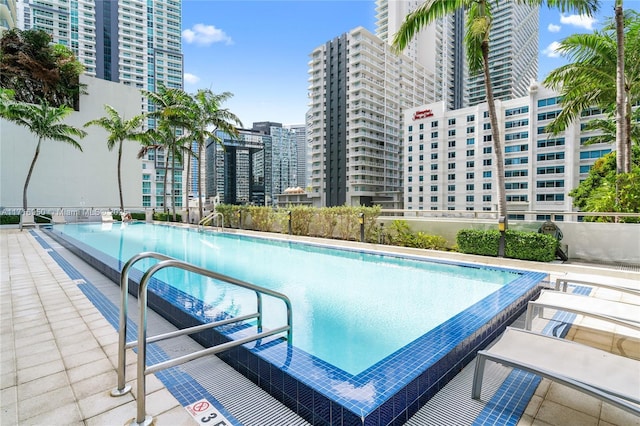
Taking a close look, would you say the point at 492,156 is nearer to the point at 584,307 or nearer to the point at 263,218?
the point at 263,218

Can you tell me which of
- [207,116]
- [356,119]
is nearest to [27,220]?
[207,116]

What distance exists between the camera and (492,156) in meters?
50.2

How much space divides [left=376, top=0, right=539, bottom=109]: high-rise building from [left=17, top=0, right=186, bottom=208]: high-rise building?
171ft

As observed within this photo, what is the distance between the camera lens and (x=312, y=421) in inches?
82.6

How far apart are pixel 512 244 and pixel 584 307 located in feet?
14.4

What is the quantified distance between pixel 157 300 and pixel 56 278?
3083mm

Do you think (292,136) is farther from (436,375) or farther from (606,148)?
(436,375)

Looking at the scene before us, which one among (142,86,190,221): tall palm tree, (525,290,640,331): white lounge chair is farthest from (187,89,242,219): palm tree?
(525,290,640,331): white lounge chair

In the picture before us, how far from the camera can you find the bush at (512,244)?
7059 millimetres

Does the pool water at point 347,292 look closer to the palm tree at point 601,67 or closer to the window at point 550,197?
the palm tree at point 601,67

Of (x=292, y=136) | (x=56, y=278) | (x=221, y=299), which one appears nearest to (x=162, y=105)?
(x=56, y=278)

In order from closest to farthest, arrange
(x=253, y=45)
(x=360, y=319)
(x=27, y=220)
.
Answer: (x=360, y=319), (x=27, y=220), (x=253, y=45)

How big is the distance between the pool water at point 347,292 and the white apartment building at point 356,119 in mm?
54516

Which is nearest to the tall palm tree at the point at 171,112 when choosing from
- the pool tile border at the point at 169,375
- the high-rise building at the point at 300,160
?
the pool tile border at the point at 169,375
